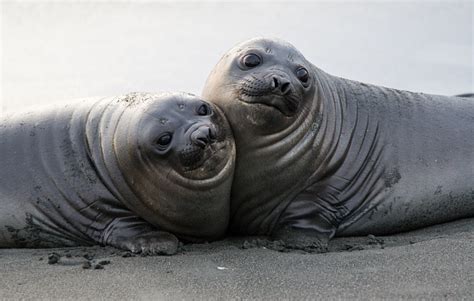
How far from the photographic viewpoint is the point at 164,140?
5082 mm

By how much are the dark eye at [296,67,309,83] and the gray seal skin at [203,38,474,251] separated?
1cm

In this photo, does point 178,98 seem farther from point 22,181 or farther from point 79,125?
point 22,181

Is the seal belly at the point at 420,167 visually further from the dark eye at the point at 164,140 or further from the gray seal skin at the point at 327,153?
the dark eye at the point at 164,140

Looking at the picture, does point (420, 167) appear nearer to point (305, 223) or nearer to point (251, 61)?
point (305, 223)

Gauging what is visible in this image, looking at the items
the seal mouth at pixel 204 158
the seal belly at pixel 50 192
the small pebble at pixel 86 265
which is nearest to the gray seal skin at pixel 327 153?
the seal mouth at pixel 204 158

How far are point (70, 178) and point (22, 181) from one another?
34 cm

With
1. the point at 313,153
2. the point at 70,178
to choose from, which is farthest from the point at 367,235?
the point at 70,178

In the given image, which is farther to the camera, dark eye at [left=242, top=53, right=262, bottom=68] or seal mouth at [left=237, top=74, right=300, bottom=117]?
dark eye at [left=242, top=53, right=262, bottom=68]

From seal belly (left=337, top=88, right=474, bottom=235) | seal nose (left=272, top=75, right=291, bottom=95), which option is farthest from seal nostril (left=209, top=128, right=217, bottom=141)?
seal belly (left=337, top=88, right=474, bottom=235)

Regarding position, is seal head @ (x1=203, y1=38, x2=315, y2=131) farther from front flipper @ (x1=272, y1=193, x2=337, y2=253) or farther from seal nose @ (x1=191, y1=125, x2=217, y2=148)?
front flipper @ (x1=272, y1=193, x2=337, y2=253)

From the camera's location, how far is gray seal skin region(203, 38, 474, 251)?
5.45 meters

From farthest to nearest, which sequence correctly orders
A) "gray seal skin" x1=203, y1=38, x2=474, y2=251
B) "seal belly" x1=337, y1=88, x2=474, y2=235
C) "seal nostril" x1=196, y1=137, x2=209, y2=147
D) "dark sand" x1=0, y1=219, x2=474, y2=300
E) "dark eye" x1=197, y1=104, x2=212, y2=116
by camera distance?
"seal belly" x1=337, y1=88, x2=474, y2=235 → "gray seal skin" x1=203, y1=38, x2=474, y2=251 → "dark eye" x1=197, y1=104, x2=212, y2=116 → "seal nostril" x1=196, y1=137, x2=209, y2=147 → "dark sand" x1=0, y1=219, x2=474, y2=300

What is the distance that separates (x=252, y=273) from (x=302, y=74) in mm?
1753

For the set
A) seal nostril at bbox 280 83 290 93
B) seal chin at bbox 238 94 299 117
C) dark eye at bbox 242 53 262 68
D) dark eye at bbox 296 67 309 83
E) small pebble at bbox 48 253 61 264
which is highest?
dark eye at bbox 242 53 262 68
